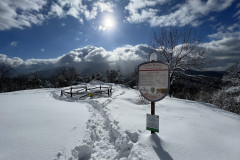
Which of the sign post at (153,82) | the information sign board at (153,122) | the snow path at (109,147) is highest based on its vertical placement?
the sign post at (153,82)

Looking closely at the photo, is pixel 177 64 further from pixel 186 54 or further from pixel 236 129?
pixel 236 129

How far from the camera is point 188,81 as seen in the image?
21.4 metres

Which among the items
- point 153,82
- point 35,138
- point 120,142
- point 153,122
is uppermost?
point 153,82

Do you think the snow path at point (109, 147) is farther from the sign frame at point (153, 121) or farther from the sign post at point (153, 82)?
the sign post at point (153, 82)

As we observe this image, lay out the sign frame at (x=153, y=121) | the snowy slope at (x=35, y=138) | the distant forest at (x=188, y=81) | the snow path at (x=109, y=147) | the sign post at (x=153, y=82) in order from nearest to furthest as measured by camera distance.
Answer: the snowy slope at (x=35, y=138) < the snow path at (x=109, y=147) < the sign post at (x=153, y=82) < the sign frame at (x=153, y=121) < the distant forest at (x=188, y=81)

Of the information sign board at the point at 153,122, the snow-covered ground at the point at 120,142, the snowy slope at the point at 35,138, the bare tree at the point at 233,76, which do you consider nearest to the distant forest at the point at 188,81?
the bare tree at the point at 233,76

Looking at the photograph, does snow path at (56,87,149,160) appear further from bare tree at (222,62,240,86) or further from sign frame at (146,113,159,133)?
bare tree at (222,62,240,86)

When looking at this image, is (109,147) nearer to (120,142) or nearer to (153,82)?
(120,142)

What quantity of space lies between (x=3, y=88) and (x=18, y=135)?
63.1 metres

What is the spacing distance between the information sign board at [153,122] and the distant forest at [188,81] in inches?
267

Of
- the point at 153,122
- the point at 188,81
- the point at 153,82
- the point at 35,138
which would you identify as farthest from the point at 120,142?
the point at 188,81

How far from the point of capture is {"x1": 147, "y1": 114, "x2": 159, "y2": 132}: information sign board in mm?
3100

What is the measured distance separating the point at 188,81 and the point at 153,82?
863 inches

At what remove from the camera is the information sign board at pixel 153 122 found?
3.10 meters
